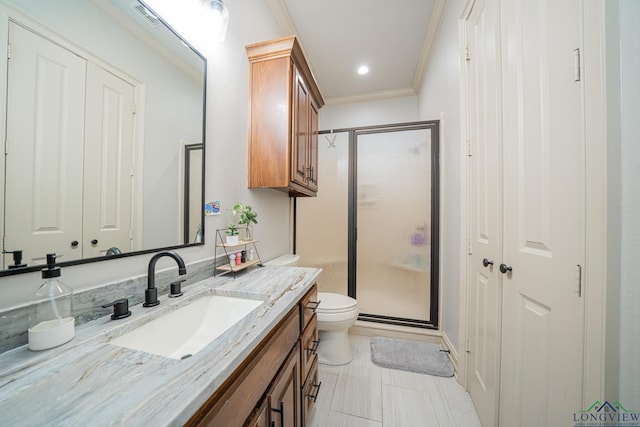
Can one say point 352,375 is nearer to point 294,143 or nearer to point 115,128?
point 294,143

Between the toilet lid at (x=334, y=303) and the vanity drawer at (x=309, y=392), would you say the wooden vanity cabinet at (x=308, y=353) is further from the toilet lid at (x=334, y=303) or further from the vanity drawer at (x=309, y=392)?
the toilet lid at (x=334, y=303)

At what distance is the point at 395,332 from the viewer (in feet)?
6.77

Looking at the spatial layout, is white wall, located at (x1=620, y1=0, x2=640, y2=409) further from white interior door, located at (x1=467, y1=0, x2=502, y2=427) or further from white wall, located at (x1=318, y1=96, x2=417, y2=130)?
white wall, located at (x1=318, y1=96, x2=417, y2=130)

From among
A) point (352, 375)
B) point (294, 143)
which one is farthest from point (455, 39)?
point (352, 375)

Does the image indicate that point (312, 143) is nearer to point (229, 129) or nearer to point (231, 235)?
point (229, 129)

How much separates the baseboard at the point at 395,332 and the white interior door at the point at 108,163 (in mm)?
1989

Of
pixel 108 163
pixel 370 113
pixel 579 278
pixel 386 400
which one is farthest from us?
pixel 370 113

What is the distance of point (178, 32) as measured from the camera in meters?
1.01

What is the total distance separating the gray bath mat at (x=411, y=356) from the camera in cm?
164


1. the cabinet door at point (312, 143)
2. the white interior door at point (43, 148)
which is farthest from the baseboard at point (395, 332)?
the white interior door at point (43, 148)

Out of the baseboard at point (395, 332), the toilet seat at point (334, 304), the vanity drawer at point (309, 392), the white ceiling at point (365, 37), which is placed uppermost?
the white ceiling at point (365, 37)

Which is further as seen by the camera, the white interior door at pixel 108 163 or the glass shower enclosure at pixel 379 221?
the glass shower enclosure at pixel 379 221

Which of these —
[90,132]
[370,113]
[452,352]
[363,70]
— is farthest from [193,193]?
[370,113]

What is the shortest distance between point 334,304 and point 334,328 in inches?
6.7
